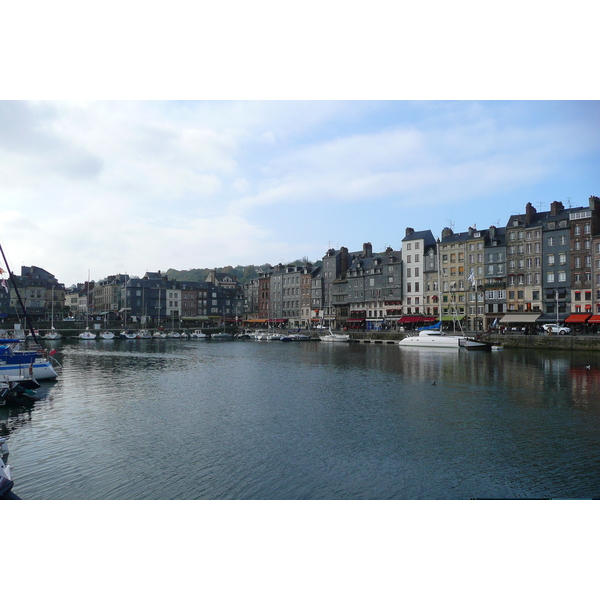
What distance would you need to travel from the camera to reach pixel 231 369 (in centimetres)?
4069

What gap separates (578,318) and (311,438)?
52660mm

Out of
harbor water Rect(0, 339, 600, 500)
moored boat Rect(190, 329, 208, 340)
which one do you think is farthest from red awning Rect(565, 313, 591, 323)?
moored boat Rect(190, 329, 208, 340)

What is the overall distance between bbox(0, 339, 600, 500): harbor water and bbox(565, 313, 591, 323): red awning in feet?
92.7

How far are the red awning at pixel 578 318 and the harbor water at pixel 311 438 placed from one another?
28250mm

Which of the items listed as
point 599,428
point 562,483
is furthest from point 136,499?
point 599,428

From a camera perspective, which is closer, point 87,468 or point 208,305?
point 87,468

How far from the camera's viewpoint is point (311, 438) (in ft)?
58.3

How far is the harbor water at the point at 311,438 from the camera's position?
43.2 ft


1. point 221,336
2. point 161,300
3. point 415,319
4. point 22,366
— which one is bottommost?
→ point 221,336

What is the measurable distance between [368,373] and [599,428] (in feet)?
62.0

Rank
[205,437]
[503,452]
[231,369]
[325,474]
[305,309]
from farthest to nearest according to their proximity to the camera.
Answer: [305,309] < [231,369] < [205,437] < [503,452] < [325,474]

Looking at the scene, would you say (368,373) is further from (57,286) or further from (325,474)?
(57,286)

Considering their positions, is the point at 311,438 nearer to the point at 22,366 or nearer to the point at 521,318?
the point at 22,366

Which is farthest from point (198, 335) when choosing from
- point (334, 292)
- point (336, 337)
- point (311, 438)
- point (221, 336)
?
point (311, 438)
